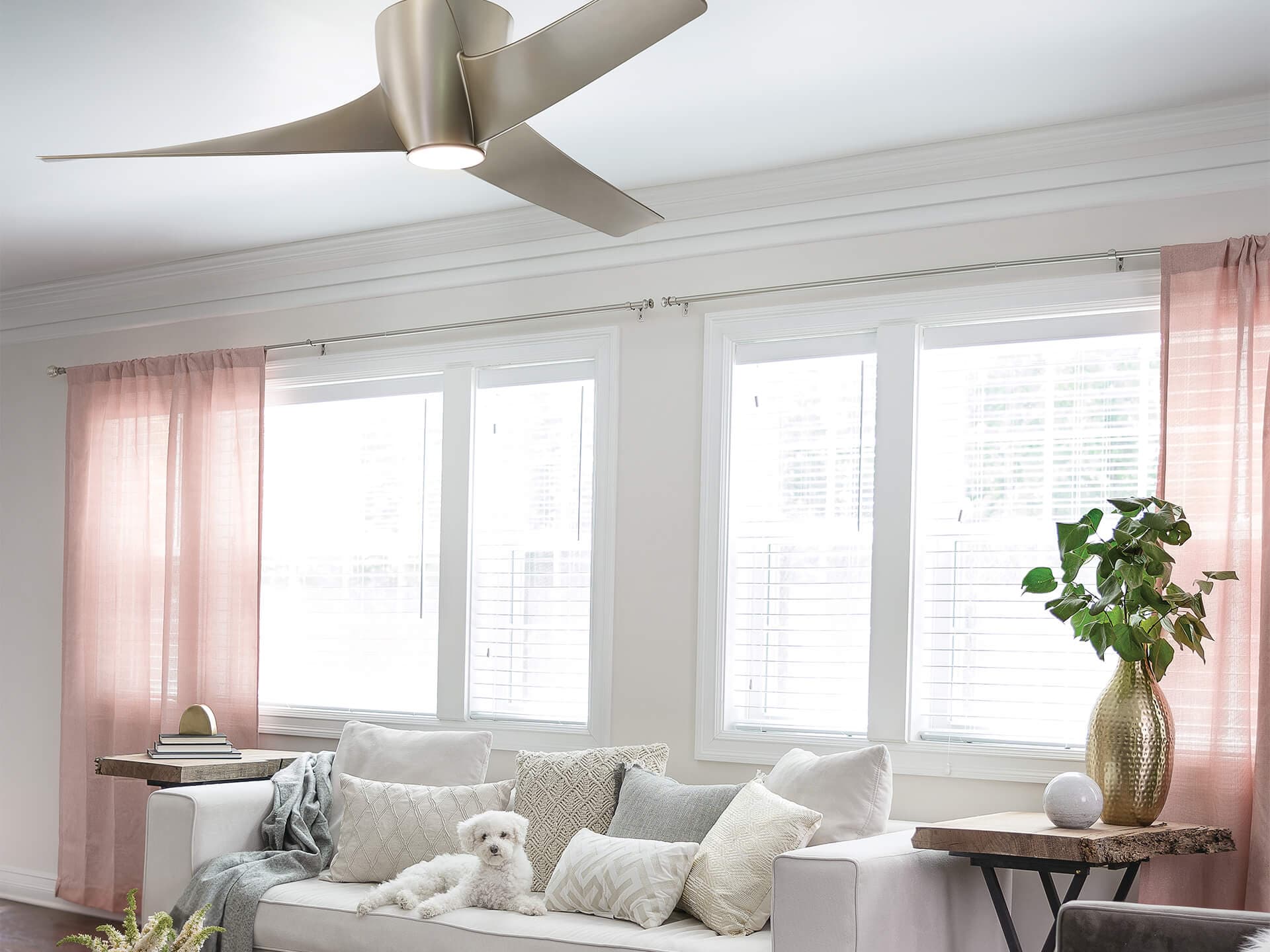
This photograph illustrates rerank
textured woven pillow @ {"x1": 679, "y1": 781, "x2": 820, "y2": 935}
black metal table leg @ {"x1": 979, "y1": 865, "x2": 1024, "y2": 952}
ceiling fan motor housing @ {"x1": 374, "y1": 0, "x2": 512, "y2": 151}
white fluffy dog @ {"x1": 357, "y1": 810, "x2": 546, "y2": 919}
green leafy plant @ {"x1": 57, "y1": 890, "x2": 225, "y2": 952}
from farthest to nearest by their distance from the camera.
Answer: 1. white fluffy dog @ {"x1": 357, "y1": 810, "x2": 546, "y2": 919}
2. textured woven pillow @ {"x1": 679, "y1": 781, "x2": 820, "y2": 935}
3. black metal table leg @ {"x1": 979, "y1": 865, "x2": 1024, "y2": 952}
4. green leafy plant @ {"x1": 57, "y1": 890, "x2": 225, "y2": 952}
5. ceiling fan motor housing @ {"x1": 374, "y1": 0, "x2": 512, "y2": 151}

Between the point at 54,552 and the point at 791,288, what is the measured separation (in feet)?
12.3

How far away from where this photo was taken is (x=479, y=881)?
338 centimetres

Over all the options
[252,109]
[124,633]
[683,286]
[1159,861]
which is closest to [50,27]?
[252,109]

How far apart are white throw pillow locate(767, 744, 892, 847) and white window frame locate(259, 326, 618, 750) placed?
1.12 meters

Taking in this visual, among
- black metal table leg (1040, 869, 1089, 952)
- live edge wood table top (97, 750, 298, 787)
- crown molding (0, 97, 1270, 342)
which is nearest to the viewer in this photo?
black metal table leg (1040, 869, 1089, 952)

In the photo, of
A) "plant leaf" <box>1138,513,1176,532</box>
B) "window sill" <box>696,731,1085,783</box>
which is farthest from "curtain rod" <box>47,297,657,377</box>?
"plant leaf" <box>1138,513,1176,532</box>

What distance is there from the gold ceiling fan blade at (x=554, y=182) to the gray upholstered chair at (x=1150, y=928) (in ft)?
5.52

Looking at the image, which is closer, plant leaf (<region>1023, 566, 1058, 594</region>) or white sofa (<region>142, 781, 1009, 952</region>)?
white sofa (<region>142, 781, 1009, 952</region>)

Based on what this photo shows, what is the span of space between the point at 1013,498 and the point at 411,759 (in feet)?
7.04

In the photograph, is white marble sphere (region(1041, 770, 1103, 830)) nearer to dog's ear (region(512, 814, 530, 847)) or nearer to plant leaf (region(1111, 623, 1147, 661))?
plant leaf (region(1111, 623, 1147, 661))

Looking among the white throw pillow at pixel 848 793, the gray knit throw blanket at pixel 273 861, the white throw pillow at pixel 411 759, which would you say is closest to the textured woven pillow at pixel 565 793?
the white throw pillow at pixel 411 759

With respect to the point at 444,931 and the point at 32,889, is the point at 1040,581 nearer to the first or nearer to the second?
the point at 444,931

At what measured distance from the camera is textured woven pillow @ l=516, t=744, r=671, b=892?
362 centimetres

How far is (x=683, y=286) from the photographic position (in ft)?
14.0
